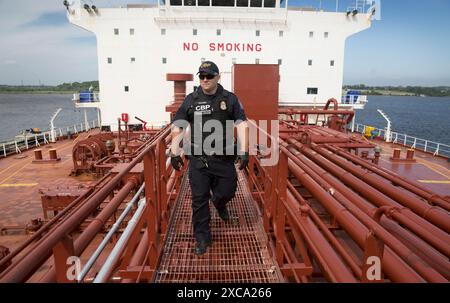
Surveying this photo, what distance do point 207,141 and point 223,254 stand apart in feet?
4.52

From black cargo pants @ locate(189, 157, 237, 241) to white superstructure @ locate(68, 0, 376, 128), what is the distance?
1587 centimetres

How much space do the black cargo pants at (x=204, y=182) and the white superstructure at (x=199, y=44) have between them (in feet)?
52.1

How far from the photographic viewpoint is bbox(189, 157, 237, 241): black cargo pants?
11.2 ft

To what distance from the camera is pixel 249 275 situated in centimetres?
313

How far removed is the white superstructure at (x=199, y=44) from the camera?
59.8 feet

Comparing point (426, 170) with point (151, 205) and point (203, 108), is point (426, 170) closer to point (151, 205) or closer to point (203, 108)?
point (203, 108)

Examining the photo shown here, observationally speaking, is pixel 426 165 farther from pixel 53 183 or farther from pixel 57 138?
pixel 57 138

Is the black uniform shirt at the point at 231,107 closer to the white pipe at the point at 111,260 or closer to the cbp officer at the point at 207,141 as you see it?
the cbp officer at the point at 207,141

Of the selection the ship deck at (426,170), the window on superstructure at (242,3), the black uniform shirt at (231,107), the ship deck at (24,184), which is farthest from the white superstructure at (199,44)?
the black uniform shirt at (231,107)

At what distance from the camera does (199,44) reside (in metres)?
18.5

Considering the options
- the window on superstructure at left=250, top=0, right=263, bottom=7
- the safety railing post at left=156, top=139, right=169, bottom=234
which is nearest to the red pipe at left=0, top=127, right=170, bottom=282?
the safety railing post at left=156, top=139, right=169, bottom=234
